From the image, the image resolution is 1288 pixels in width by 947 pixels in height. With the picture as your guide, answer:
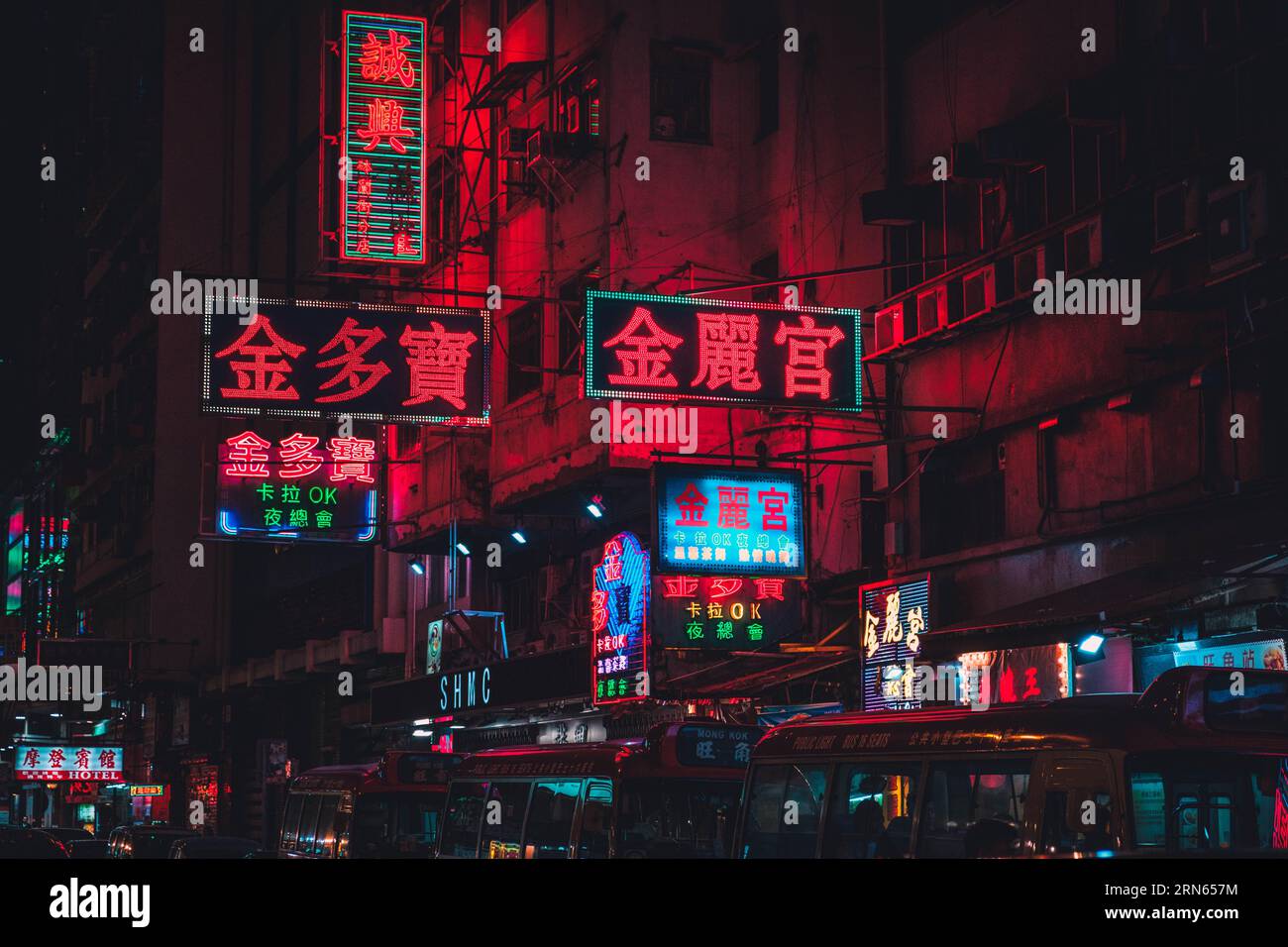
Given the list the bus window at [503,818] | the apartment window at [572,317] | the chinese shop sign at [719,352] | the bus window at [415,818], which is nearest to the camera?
the bus window at [503,818]

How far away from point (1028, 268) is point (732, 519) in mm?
4996

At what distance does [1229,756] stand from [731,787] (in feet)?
24.2

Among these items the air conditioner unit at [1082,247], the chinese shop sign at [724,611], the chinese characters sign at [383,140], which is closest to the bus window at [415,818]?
the chinese shop sign at [724,611]

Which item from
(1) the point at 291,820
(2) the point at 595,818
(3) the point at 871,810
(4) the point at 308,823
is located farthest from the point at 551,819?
(1) the point at 291,820

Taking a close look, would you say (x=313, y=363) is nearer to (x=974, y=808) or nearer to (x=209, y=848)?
(x=209, y=848)

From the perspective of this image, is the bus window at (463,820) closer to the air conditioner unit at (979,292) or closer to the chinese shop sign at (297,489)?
the air conditioner unit at (979,292)

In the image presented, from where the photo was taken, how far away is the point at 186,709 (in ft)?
189

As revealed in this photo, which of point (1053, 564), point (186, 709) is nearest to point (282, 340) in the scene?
point (1053, 564)

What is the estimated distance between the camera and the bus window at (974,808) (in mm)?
11211

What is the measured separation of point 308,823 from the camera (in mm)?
25719

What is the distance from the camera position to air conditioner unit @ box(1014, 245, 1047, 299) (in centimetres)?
1986

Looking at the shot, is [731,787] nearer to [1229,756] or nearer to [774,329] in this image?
[774,329]

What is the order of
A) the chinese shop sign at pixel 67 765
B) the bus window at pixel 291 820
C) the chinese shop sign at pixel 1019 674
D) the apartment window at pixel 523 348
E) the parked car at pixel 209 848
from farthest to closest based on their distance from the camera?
1. the chinese shop sign at pixel 67 765
2. the apartment window at pixel 523 348
3. the bus window at pixel 291 820
4. the parked car at pixel 209 848
5. the chinese shop sign at pixel 1019 674

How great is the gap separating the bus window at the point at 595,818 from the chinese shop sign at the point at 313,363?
6.74 metres
